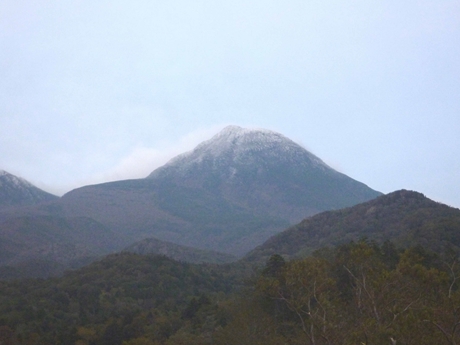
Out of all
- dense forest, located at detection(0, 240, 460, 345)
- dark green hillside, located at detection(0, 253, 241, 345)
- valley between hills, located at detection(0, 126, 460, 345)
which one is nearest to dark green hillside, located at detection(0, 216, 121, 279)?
valley between hills, located at detection(0, 126, 460, 345)

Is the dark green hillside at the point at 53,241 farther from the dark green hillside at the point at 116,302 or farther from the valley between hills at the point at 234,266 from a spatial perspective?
the dark green hillside at the point at 116,302

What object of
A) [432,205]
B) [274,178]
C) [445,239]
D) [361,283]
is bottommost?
[361,283]

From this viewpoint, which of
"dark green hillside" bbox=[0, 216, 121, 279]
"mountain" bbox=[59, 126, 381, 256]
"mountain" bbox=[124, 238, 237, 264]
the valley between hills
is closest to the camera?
the valley between hills

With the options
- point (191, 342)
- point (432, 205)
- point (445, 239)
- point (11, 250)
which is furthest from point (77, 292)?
point (11, 250)

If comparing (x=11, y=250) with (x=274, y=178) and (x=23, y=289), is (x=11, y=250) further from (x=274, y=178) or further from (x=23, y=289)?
(x=274, y=178)

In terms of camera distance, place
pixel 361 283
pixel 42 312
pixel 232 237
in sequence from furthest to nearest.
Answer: pixel 232 237 → pixel 42 312 → pixel 361 283

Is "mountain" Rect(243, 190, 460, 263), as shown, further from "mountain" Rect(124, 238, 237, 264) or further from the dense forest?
the dense forest
